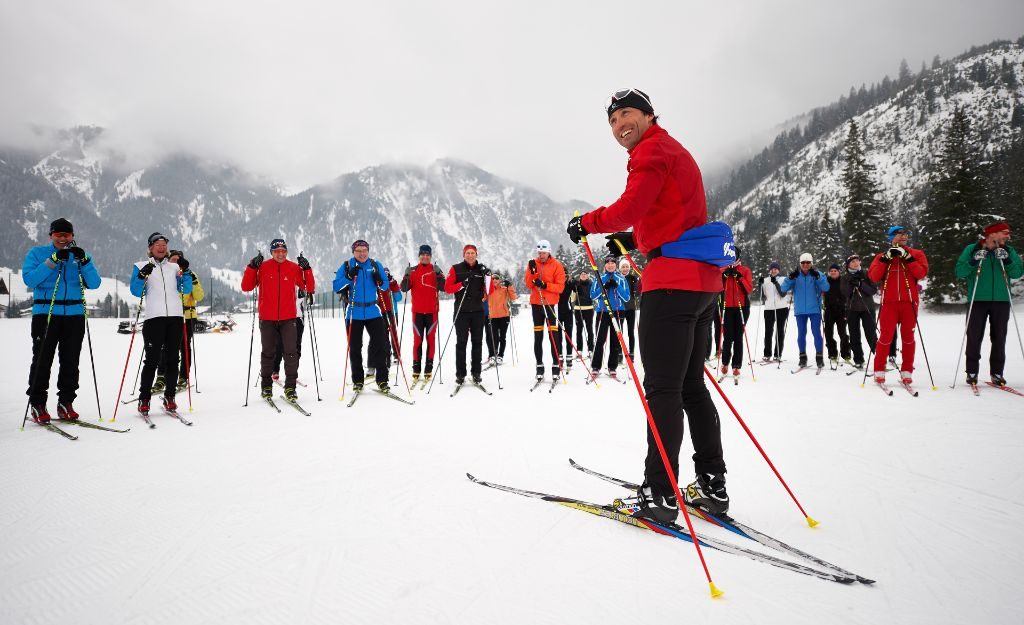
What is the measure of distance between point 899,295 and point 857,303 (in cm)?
235

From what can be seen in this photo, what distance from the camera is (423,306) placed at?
830cm

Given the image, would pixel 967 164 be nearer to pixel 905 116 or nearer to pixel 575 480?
pixel 575 480

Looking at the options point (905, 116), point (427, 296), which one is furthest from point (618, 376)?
point (905, 116)

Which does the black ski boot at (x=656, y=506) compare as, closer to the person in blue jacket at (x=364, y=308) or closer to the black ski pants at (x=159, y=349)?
the person in blue jacket at (x=364, y=308)

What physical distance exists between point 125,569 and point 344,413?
368 cm

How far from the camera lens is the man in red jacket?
92.1 inches

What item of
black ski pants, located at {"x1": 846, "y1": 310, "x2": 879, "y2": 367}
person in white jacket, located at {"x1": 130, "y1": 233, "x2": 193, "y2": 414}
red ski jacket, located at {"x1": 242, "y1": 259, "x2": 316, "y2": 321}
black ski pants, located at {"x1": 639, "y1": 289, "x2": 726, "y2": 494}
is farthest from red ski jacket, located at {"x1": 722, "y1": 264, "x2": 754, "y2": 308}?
person in white jacket, located at {"x1": 130, "y1": 233, "x2": 193, "y2": 414}

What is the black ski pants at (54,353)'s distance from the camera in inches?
210

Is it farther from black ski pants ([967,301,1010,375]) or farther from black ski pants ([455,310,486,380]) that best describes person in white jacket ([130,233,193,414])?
black ski pants ([967,301,1010,375])

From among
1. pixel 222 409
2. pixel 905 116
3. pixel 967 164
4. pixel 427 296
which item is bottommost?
pixel 222 409

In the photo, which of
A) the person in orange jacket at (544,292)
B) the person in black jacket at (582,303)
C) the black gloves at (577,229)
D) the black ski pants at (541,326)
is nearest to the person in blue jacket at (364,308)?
the person in orange jacket at (544,292)

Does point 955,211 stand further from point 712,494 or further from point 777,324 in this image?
point 712,494

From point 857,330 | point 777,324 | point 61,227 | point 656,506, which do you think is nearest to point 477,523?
point 656,506

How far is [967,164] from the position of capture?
2252 cm
